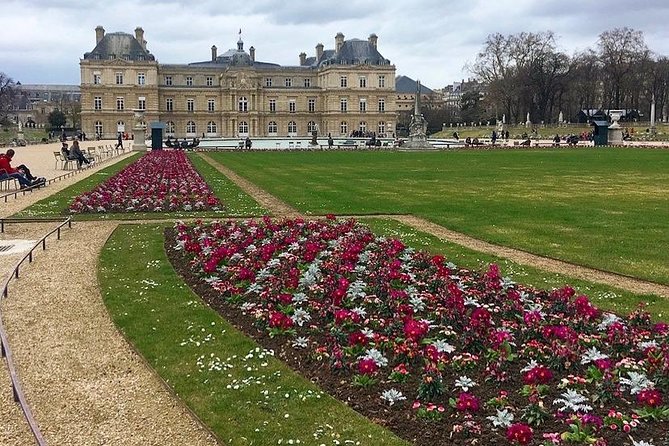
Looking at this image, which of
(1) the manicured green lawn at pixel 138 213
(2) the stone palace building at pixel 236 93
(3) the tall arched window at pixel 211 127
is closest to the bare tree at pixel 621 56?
(2) the stone palace building at pixel 236 93

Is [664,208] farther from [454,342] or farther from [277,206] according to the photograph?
[454,342]

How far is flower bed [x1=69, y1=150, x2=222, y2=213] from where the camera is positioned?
686 inches

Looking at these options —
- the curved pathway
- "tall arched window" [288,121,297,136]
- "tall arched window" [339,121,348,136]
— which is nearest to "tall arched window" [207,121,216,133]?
"tall arched window" [288,121,297,136]

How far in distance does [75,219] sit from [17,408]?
1083 cm

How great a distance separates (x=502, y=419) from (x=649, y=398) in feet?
3.86

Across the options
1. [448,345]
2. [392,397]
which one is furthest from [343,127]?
[392,397]

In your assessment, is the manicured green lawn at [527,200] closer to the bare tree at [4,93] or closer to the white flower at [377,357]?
the white flower at [377,357]

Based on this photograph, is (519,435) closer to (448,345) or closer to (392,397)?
(392,397)

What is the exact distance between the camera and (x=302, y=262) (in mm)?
10328

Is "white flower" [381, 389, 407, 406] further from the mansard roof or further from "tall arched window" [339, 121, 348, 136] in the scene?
"tall arched window" [339, 121, 348, 136]

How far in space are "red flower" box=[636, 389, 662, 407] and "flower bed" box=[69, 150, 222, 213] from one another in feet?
44.6

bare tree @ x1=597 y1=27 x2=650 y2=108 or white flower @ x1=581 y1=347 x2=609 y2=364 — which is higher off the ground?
bare tree @ x1=597 y1=27 x2=650 y2=108

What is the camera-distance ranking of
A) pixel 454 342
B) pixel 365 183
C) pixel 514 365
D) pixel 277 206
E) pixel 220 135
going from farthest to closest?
1. pixel 220 135
2. pixel 365 183
3. pixel 277 206
4. pixel 454 342
5. pixel 514 365

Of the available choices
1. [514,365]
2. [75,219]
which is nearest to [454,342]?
[514,365]
